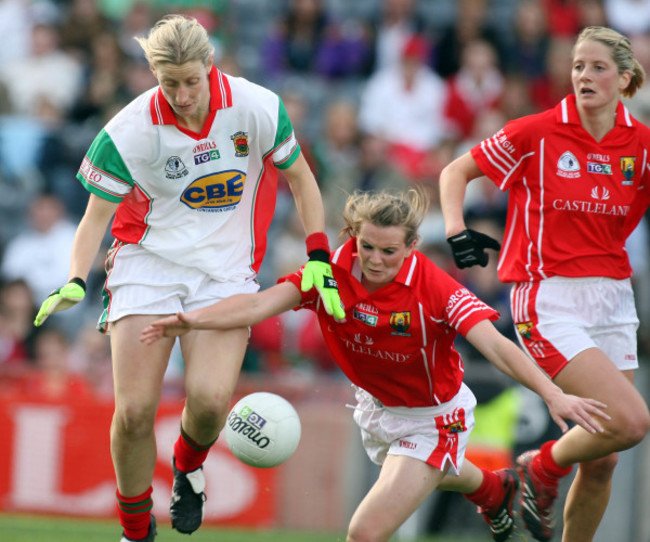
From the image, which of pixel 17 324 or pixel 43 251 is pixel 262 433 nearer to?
pixel 17 324

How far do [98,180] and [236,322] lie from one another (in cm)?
98

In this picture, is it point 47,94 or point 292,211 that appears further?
point 47,94

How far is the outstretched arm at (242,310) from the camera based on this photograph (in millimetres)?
5453

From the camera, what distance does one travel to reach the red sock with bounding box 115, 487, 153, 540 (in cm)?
588

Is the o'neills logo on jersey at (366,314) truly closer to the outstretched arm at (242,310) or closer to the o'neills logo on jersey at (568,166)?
the outstretched arm at (242,310)

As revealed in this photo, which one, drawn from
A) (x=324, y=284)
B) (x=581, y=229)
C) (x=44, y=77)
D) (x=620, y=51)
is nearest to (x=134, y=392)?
(x=324, y=284)

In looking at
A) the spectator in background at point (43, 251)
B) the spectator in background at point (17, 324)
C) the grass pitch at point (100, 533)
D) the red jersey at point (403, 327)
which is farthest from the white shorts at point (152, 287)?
the spectator in background at point (43, 251)

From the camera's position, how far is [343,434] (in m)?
9.30

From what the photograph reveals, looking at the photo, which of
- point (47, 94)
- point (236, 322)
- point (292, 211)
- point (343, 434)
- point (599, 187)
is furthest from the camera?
point (47, 94)

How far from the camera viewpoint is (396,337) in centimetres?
567

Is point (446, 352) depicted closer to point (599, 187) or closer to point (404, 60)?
point (599, 187)

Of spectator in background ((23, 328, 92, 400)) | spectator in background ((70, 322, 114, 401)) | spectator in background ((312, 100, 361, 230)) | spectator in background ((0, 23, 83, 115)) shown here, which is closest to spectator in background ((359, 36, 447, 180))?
spectator in background ((312, 100, 361, 230))

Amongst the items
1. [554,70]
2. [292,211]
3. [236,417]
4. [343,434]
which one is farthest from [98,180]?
[554,70]

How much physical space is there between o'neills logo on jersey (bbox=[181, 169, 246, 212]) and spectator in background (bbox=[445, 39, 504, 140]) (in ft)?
20.0
